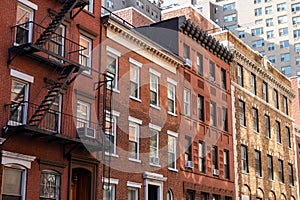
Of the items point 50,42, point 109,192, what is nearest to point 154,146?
point 109,192

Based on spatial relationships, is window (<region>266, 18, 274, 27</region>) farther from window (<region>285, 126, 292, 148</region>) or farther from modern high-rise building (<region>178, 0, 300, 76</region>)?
window (<region>285, 126, 292, 148</region>)

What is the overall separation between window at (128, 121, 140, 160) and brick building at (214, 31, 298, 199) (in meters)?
11.8

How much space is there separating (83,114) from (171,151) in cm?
780

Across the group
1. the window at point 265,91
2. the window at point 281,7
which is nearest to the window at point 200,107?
the window at point 265,91

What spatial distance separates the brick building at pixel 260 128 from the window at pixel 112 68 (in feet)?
45.3

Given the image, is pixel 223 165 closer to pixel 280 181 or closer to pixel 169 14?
pixel 280 181

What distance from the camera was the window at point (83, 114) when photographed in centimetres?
2446

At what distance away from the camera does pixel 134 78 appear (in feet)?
96.1

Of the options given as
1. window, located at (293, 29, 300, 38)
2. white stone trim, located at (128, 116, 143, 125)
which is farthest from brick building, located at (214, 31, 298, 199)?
window, located at (293, 29, 300, 38)

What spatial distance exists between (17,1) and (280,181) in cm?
2977

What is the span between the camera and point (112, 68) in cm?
2769

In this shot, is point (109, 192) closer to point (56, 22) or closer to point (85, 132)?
point (85, 132)

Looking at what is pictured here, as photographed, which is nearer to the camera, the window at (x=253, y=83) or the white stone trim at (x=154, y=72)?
the white stone trim at (x=154, y=72)

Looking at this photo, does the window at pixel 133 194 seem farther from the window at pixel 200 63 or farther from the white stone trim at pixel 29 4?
the window at pixel 200 63
